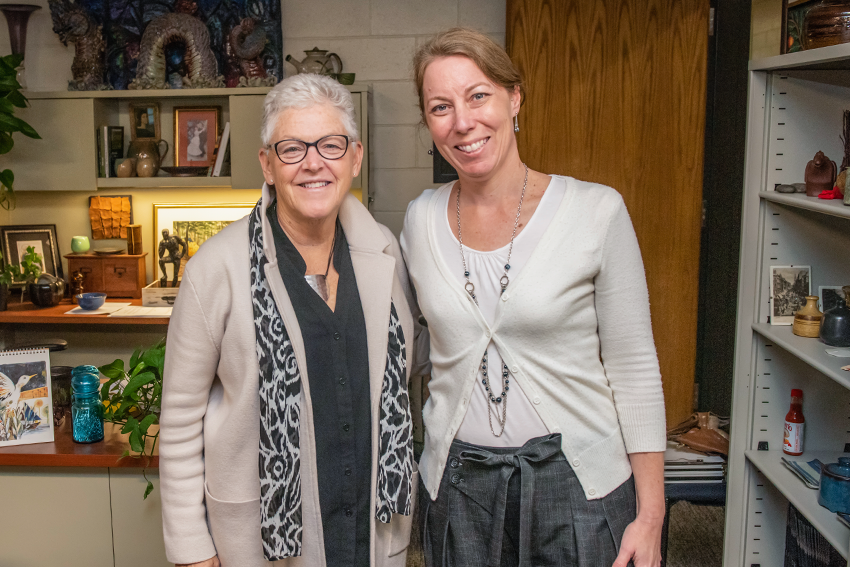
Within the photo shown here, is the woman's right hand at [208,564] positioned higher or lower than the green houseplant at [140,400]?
lower

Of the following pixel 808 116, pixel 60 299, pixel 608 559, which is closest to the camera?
pixel 608 559

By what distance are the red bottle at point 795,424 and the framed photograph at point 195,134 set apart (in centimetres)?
299

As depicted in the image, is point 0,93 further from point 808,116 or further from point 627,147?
point 808,116

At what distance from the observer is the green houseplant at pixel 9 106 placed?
3.41m

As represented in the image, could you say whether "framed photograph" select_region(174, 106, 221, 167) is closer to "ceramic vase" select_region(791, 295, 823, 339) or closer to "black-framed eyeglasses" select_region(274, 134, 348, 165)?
"black-framed eyeglasses" select_region(274, 134, 348, 165)

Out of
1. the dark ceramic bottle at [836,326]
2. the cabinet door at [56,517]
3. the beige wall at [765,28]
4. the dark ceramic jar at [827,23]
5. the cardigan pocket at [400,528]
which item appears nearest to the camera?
the cardigan pocket at [400,528]

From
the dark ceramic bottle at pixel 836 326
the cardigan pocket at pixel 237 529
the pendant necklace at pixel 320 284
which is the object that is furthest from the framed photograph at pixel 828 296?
the cardigan pocket at pixel 237 529

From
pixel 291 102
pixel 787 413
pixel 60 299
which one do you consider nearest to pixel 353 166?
pixel 291 102

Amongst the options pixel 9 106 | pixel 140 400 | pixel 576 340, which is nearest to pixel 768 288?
pixel 576 340

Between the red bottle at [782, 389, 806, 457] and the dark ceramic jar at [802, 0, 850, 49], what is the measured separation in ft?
3.09

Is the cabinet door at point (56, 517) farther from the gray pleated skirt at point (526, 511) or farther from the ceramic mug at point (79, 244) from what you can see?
the ceramic mug at point (79, 244)

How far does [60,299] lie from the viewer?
3.96m

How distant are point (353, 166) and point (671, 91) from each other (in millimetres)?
2229

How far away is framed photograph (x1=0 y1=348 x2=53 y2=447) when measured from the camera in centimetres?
212
